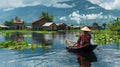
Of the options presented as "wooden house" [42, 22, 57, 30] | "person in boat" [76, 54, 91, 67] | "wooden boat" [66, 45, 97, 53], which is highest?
"wooden house" [42, 22, 57, 30]

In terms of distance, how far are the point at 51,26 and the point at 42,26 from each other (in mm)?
6817

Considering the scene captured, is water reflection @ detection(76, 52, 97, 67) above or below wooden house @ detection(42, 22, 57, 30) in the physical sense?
below

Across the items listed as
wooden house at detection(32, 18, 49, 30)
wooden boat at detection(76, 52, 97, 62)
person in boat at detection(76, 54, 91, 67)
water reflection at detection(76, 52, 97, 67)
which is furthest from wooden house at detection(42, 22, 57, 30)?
person in boat at detection(76, 54, 91, 67)

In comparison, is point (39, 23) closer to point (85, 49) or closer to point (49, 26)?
point (49, 26)

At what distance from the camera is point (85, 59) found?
28.9 m

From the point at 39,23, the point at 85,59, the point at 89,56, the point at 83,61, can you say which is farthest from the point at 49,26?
the point at 83,61

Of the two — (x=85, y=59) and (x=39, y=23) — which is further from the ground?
(x=39, y=23)

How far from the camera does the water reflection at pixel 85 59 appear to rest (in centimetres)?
2608

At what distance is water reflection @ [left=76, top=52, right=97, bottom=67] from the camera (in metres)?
26.1

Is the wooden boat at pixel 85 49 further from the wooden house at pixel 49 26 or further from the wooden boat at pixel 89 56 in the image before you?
the wooden house at pixel 49 26

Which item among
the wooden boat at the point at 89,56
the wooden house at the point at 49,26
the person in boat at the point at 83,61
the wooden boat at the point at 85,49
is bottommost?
the person in boat at the point at 83,61

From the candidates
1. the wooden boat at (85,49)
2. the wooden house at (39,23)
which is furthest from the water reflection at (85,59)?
the wooden house at (39,23)

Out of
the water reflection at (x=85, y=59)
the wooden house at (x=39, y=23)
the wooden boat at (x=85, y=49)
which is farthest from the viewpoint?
the wooden house at (x=39, y=23)

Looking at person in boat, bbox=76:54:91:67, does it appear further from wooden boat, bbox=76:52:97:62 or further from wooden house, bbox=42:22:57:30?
wooden house, bbox=42:22:57:30
